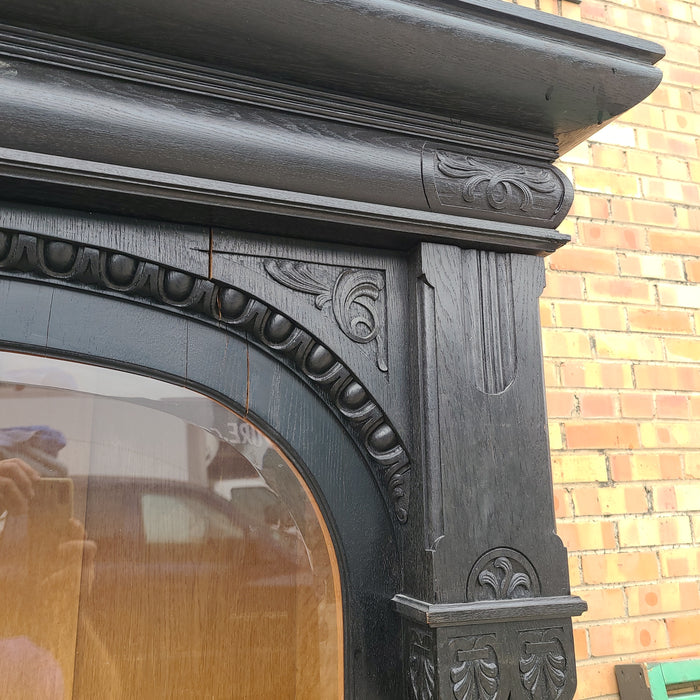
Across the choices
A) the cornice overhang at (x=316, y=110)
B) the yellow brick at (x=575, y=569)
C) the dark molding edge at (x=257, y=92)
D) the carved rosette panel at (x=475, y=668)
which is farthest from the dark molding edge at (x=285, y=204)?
the yellow brick at (x=575, y=569)

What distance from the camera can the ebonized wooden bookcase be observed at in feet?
2.44

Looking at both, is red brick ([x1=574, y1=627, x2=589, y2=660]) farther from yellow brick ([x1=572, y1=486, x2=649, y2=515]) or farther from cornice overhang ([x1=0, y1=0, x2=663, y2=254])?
cornice overhang ([x1=0, y1=0, x2=663, y2=254])

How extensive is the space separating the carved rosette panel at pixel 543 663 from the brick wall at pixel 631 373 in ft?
1.93

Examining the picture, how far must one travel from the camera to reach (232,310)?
0.84 meters

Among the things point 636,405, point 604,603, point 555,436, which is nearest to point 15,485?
point 555,436

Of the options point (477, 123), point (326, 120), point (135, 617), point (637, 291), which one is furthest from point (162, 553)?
point (637, 291)

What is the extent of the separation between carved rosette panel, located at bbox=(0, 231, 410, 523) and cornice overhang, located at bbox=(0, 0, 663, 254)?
66mm

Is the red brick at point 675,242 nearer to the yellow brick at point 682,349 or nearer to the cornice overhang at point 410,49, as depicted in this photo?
the yellow brick at point 682,349

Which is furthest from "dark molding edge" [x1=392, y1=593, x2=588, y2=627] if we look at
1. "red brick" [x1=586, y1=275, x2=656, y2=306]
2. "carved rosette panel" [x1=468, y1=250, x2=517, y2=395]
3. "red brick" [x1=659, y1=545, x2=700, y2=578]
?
"red brick" [x1=586, y1=275, x2=656, y2=306]

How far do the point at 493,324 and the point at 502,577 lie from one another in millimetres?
356

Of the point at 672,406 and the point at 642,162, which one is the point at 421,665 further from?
the point at 642,162

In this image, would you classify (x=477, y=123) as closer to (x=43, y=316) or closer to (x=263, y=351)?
(x=263, y=351)

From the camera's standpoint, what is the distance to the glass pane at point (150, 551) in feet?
2.51

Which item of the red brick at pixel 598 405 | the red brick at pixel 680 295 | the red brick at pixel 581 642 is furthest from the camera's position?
the red brick at pixel 680 295
